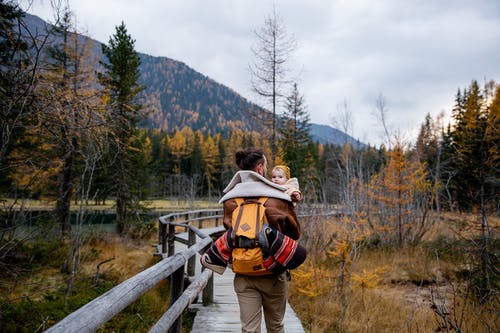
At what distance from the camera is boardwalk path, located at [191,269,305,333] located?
431 centimetres

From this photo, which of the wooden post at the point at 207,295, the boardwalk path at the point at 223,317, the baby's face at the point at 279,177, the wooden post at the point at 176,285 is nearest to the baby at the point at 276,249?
the baby's face at the point at 279,177

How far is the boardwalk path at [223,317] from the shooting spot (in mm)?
4312

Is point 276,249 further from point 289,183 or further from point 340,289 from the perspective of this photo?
point 340,289

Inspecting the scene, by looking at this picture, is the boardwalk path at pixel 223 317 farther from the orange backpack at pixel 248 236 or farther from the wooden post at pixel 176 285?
the orange backpack at pixel 248 236

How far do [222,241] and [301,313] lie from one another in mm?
4106

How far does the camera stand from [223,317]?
15.6 ft

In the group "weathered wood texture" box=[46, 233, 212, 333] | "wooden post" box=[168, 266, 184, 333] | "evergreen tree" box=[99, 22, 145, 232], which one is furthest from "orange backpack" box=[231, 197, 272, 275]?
"evergreen tree" box=[99, 22, 145, 232]

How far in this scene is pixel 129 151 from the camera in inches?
765

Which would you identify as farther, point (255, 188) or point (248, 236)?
point (255, 188)

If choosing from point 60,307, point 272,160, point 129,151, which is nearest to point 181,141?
point 129,151

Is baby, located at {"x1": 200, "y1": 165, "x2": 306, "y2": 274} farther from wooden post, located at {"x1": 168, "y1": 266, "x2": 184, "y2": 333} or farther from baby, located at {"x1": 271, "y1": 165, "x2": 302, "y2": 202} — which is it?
wooden post, located at {"x1": 168, "y1": 266, "x2": 184, "y2": 333}

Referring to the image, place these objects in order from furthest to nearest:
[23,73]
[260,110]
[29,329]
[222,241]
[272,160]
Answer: [260,110]
[272,160]
[29,329]
[23,73]
[222,241]

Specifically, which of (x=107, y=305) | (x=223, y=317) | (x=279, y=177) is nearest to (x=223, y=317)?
(x=223, y=317)

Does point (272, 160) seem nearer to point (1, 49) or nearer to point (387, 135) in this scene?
point (387, 135)
